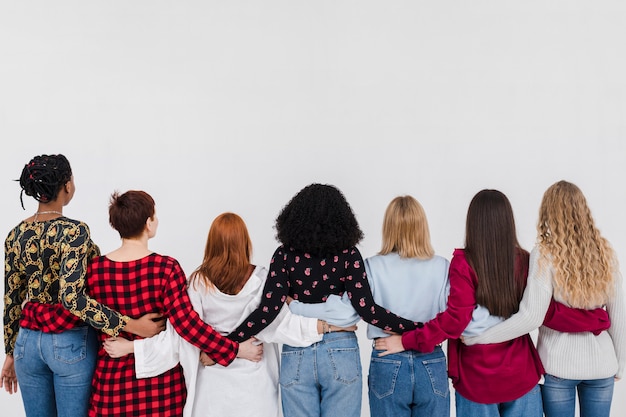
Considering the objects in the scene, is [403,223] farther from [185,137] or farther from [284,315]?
[185,137]

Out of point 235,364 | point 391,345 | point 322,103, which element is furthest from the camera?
point 322,103

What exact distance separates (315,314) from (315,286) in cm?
12

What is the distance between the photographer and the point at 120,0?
15.0 ft

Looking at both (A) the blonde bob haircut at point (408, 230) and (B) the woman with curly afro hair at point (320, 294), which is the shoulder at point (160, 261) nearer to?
(B) the woman with curly afro hair at point (320, 294)

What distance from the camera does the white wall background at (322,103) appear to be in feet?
14.9

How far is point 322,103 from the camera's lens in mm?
4555

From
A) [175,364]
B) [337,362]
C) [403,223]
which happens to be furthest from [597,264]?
[175,364]

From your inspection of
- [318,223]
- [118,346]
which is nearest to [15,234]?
[118,346]

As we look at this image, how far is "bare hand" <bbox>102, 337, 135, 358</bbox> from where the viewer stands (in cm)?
253

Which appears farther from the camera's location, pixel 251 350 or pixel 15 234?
pixel 251 350

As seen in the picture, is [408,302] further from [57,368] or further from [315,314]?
[57,368]

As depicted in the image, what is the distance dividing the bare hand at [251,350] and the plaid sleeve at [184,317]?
0.12m

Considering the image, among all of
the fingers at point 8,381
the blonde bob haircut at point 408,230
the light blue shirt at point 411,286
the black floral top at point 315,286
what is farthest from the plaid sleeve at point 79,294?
the blonde bob haircut at point 408,230

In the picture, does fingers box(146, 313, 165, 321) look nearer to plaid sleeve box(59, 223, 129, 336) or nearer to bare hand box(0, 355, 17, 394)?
plaid sleeve box(59, 223, 129, 336)
